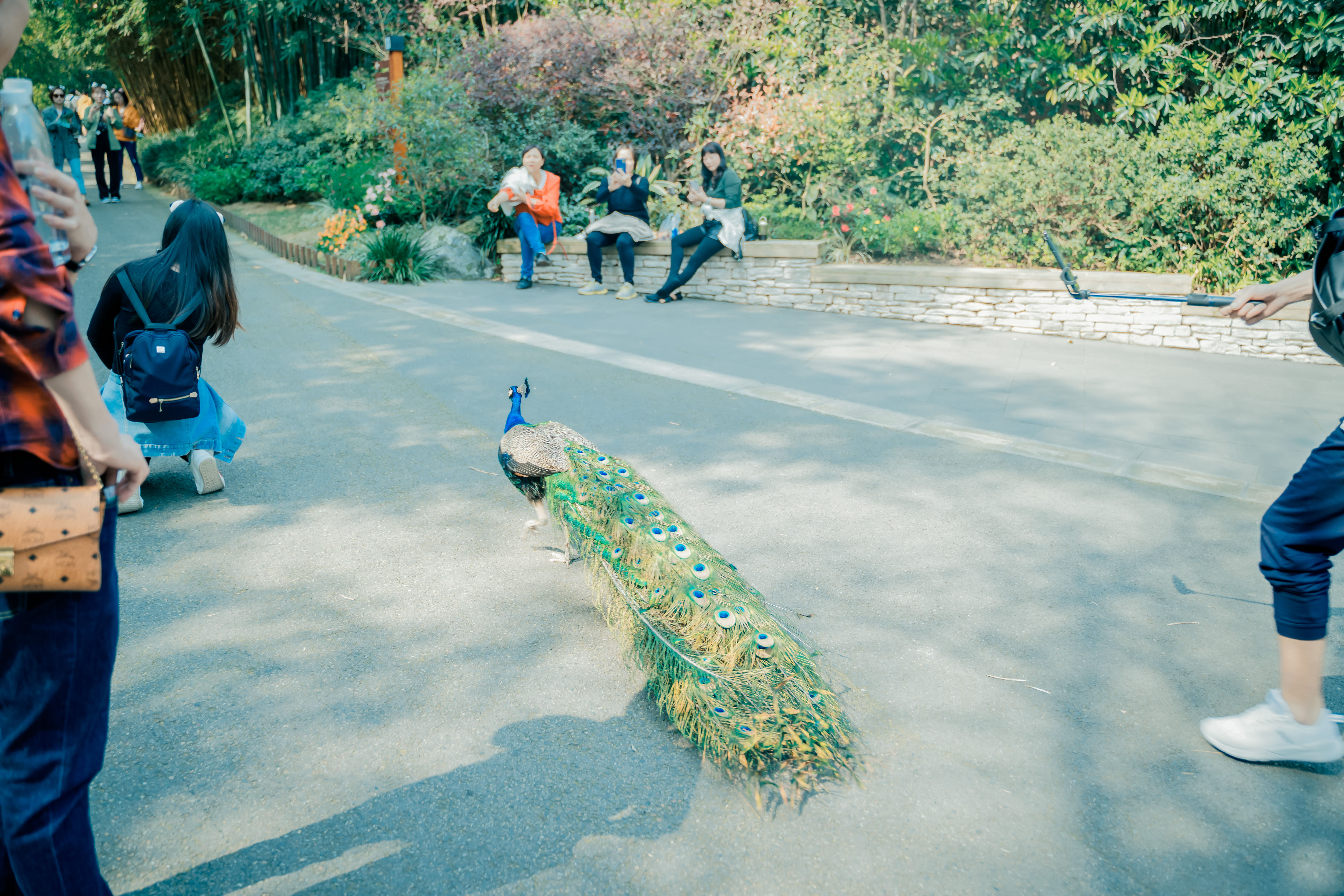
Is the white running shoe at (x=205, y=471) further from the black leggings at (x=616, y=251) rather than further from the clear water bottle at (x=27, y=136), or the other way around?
the black leggings at (x=616, y=251)

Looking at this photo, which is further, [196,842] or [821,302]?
[821,302]

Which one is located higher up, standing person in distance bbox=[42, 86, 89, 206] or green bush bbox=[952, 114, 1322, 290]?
standing person in distance bbox=[42, 86, 89, 206]

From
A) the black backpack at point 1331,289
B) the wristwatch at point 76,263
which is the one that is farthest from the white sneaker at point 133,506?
the black backpack at point 1331,289

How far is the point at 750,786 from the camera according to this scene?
8.86 feet

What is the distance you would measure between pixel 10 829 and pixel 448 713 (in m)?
1.40

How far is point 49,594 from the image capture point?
5.55ft

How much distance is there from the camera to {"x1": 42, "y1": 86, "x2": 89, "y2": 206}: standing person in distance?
1697 centimetres

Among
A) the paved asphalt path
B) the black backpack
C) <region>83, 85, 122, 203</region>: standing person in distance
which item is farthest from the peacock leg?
<region>83, 85, 122, 203</region>: standing person in distance

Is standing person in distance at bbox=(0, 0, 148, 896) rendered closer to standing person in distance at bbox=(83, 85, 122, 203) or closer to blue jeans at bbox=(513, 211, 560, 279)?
blue jeans at bbox=(513, 211, 560, 279)

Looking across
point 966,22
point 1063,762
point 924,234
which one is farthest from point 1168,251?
point 1063,762

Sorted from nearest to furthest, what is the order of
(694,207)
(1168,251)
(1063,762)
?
(1063,762)
(1168,251)
(694,207)

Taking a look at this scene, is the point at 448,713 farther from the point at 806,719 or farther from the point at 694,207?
the point at 694,207

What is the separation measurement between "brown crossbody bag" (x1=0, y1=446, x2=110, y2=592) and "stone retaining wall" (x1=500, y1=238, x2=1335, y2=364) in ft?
23.7

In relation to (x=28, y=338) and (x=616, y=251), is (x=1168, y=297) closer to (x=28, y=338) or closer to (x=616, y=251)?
(x=28, y=338)
